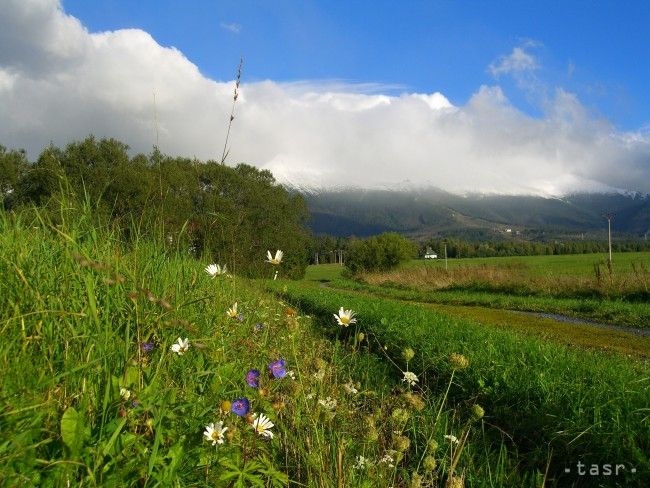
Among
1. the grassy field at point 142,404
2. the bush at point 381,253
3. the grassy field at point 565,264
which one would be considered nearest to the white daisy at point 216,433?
the grassy field at point 142,404

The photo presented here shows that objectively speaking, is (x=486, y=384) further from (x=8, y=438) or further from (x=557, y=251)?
(x=557, y=251)

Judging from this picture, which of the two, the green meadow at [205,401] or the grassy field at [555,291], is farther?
the grassy field at [555,291]

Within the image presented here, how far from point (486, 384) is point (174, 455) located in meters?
3.93

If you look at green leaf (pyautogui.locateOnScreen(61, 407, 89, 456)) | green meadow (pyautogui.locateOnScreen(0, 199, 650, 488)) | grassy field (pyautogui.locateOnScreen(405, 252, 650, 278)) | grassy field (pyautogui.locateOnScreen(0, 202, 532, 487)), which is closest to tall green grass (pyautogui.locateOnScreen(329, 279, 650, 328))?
grassy field (pyautogui.locateOnScreen(405, 252, 650, 278))

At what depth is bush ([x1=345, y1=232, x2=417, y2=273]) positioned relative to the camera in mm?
53838

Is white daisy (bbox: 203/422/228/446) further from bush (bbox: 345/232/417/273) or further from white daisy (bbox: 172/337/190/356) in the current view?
bush (bbox: 345/232/417/273)

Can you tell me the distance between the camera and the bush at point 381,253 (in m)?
53.8

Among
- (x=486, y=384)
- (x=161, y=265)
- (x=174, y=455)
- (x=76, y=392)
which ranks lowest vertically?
(x=486, y=384)

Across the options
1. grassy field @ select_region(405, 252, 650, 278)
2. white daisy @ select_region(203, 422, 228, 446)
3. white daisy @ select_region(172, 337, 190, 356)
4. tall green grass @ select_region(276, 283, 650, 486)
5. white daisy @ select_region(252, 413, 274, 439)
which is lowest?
grassy field @ select_region(405, 252, 650, 278)

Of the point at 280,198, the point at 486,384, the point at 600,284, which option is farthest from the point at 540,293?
the point at 280,198

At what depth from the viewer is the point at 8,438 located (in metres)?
1.45

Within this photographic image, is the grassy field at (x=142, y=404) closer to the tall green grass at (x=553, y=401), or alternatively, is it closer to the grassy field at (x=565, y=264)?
the tall green grass at (x=553, y=401)

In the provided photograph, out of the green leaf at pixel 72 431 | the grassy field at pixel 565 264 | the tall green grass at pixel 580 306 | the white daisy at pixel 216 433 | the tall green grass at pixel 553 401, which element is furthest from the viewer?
the grassy field at pixel 565 264

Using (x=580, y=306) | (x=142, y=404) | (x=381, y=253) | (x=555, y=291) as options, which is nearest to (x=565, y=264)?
(x=381, y=253)
